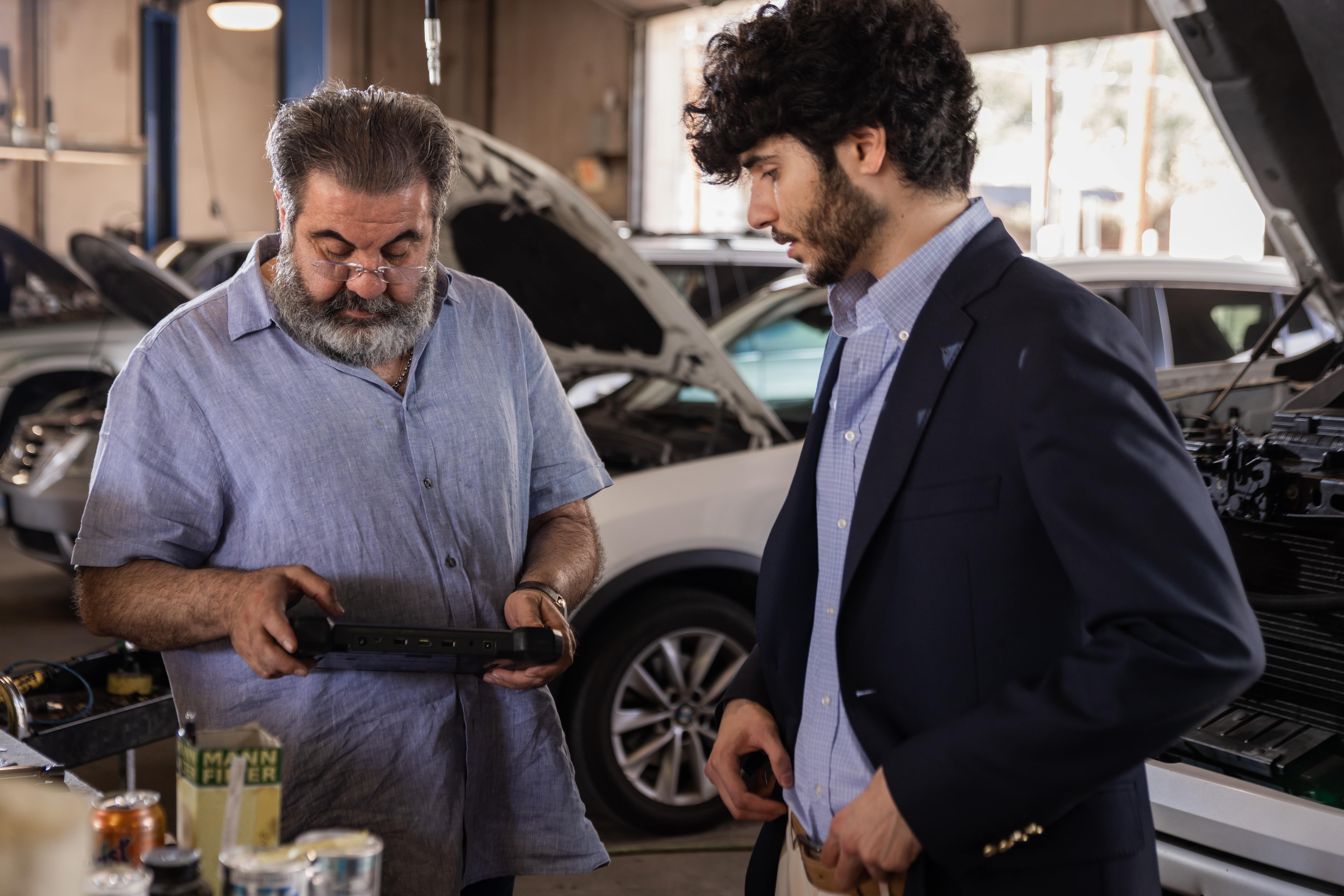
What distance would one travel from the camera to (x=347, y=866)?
1.02 metres

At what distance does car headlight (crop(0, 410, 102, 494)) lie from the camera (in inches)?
201

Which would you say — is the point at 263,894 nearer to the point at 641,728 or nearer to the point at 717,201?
the point at 641,728

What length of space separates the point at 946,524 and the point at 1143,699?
26 cm

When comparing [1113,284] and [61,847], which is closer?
[61,847]

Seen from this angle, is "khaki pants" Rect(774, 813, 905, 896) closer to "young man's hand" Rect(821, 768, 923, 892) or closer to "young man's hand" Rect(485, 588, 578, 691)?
"young man's hand" Rect(821, 768, 923, 892)

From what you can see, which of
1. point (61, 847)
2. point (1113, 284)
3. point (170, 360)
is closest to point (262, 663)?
point (170, 360)

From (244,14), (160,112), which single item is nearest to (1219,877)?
(244,14)

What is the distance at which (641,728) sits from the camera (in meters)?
3.46

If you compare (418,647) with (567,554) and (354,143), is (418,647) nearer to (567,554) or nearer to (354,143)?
(567,554)

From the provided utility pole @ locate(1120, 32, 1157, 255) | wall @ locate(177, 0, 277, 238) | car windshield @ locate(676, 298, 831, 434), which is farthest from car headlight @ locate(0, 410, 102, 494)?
utility pole @ locate(1120, 32, 1157, 255)

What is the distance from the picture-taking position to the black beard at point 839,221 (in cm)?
138

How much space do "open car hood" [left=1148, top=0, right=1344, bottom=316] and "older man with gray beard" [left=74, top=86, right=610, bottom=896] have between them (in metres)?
1.50

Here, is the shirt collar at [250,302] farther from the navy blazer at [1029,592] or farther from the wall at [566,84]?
the wall at [566,84]

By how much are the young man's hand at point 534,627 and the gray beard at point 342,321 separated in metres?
0.41
